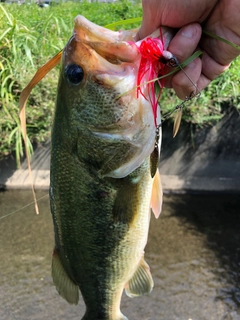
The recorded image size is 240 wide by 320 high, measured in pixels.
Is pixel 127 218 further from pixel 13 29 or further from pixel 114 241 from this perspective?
pixel 13 29

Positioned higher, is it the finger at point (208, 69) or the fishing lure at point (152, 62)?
the fishing lure at point (152, 62)

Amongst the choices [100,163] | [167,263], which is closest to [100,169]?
[100,163]

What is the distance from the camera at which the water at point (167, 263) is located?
3.06 meters

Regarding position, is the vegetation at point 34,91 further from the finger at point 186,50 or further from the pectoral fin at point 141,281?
the finger at point 186,50

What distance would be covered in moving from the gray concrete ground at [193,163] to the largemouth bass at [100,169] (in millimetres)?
2834

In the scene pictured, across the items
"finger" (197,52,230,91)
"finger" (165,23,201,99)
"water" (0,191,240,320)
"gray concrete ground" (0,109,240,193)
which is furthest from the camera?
"gray concrete ground" (0,109,240,193)

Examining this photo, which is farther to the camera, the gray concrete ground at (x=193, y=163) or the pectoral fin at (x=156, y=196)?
the gray concrete ground at (x=193, y=163)

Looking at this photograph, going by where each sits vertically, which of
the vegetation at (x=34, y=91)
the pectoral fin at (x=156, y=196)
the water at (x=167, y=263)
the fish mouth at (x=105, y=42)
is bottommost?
the water at (x=167, y=263)

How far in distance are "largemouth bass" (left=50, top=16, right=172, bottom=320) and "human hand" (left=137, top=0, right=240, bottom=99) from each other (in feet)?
0.36

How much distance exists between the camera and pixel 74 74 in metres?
1.24

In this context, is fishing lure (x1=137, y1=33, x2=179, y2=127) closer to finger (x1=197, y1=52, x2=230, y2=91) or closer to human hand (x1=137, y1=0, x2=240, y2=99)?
human hand (x1=137, y1=0, x2=240, y2=99)

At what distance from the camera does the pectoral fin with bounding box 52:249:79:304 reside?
1595 millimetres

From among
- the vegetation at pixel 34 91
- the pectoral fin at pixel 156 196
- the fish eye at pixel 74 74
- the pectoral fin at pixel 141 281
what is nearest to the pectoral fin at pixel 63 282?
the pectoral fin at pixel 141 281

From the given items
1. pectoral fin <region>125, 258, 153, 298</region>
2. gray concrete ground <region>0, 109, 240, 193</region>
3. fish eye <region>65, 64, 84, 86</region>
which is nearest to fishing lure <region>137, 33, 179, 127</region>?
fish eye <region>65, 64, 84, 86</region>
